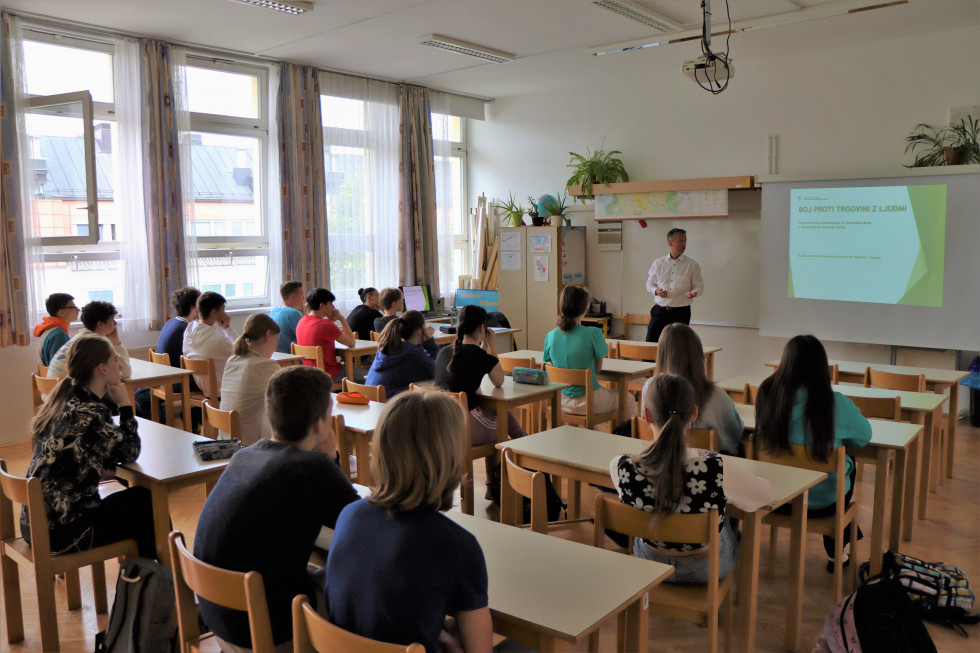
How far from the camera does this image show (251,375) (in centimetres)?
368

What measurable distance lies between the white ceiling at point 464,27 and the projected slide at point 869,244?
53.5 inches

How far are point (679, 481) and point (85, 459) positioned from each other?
2002mm

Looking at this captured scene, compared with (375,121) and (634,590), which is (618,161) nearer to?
(375,121)

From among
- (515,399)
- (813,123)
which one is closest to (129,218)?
(515,399)

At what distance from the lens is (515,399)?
407 cm

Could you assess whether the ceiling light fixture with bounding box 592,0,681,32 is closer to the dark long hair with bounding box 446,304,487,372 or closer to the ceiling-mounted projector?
the ceiling-mounted projector

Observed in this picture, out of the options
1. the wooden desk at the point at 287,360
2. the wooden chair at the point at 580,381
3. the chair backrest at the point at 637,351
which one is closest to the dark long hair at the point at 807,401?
the wooden chair at the point at 580,381

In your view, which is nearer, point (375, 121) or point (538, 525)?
point (538, 525)

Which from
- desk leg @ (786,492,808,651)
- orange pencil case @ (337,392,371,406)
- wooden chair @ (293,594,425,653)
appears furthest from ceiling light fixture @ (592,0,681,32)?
wooden chair @ (293,594,425,653)

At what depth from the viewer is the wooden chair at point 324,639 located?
1.40 m

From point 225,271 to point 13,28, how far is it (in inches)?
101

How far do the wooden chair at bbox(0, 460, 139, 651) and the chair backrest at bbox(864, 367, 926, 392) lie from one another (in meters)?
3.99

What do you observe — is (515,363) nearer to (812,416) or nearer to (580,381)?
(580,381)

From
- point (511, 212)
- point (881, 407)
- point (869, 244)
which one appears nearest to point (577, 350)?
point (881, 407)
